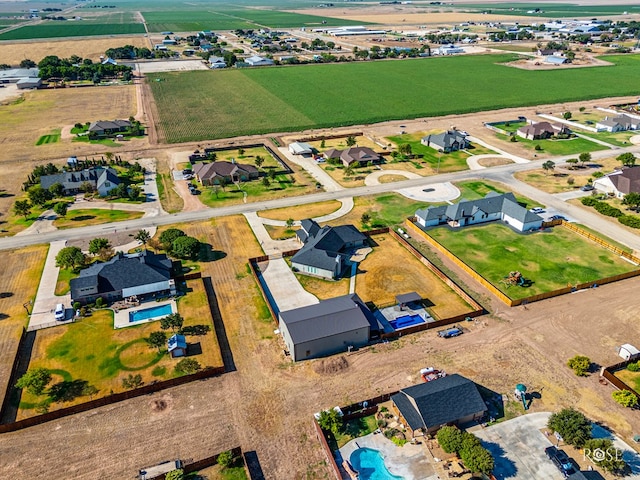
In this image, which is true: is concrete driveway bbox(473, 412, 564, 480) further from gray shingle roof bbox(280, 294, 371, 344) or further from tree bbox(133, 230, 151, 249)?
tree bbox(133, 230, 151, 249)

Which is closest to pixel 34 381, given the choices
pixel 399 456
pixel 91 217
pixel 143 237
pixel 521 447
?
pixel 143 237

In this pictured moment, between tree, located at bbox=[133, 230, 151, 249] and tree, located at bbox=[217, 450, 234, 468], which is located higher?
tree, located at bbox=[133, 230, 151, 249]

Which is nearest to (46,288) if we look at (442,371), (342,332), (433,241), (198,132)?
(342,332)

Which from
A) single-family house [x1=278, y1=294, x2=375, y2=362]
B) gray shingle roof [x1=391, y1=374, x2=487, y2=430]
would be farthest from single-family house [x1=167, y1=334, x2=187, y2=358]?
gray shingle roof [x1=391, y1=374, x2=487, y2=430]

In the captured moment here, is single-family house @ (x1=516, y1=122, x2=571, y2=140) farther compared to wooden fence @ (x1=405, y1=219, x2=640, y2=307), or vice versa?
single-family house @ (x1=516, y1=122, x2=571, y2=140)

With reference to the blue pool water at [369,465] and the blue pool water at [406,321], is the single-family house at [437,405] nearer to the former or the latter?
the blue pool water at [369,465]

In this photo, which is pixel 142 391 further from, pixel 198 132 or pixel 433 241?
pixel 198 132

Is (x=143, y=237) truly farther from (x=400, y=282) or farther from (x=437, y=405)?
(x=437, y=405)
